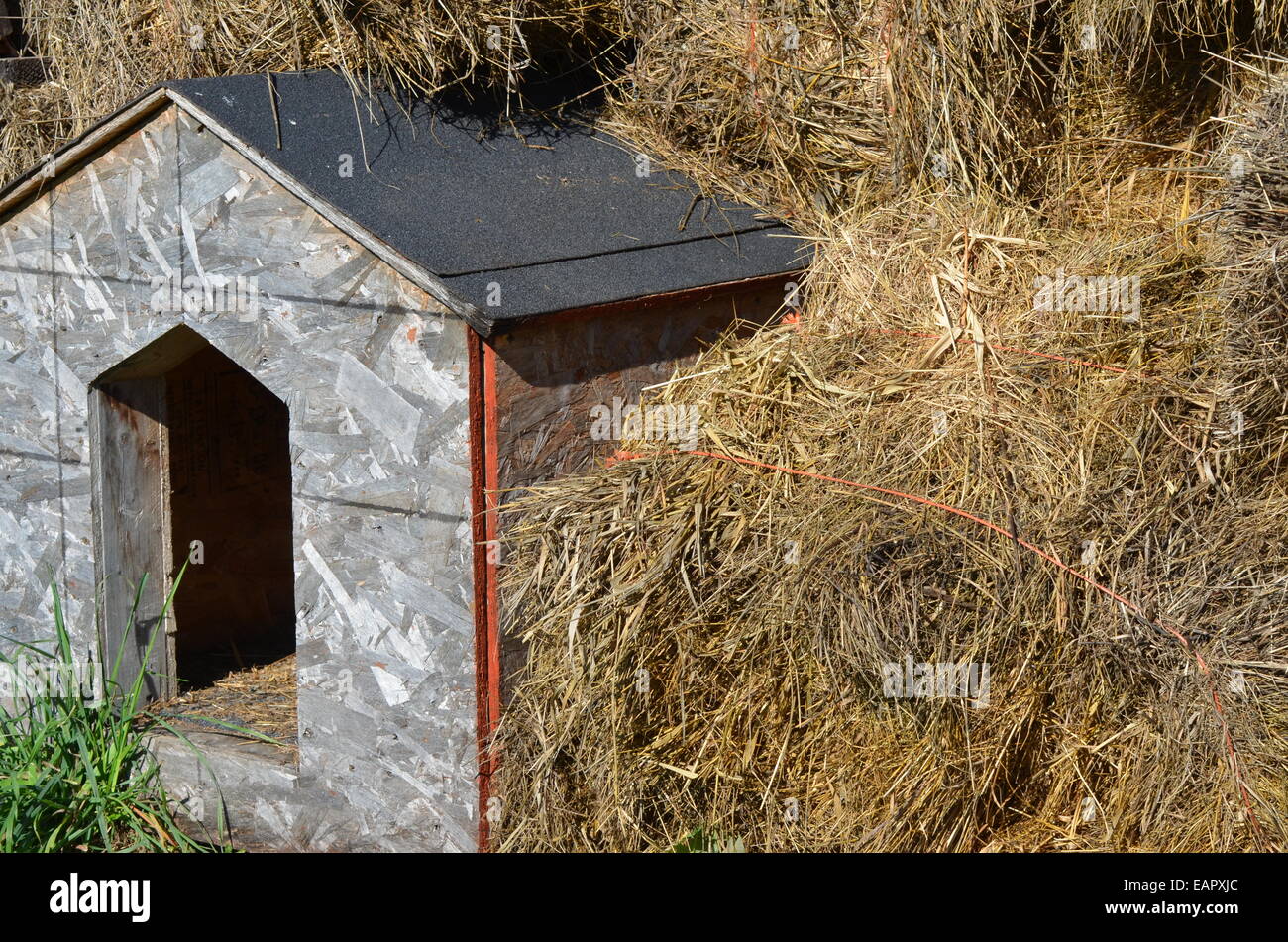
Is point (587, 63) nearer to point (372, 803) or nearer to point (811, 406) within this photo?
point (811, 406)

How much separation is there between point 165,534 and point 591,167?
2860 mm

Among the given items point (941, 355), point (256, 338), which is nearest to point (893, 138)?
point (941, 355)

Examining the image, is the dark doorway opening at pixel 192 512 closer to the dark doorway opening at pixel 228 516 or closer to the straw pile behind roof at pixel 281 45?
the dark doorway opening at pixel 228 516

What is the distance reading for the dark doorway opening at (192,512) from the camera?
631 cm

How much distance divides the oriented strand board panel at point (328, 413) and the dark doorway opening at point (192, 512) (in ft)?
0.50

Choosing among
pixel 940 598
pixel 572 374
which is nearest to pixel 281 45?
pixel 572 374

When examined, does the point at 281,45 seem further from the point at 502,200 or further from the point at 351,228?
the point at 351,228

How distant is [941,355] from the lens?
5551 mm

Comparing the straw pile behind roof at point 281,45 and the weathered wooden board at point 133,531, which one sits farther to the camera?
the straw pile behind roof at point 281,45

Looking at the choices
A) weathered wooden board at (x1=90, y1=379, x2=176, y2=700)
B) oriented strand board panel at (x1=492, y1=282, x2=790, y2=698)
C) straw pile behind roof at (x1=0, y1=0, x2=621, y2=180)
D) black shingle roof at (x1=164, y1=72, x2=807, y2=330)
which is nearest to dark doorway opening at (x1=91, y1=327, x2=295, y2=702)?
weathered wooden board at (x1=90, y1=379, x2=176, y2=700)

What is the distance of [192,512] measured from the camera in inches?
300

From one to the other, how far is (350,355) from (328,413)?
0.29m

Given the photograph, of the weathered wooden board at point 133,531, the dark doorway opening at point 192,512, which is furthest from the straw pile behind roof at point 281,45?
the weathered wooden board at point 133,531
